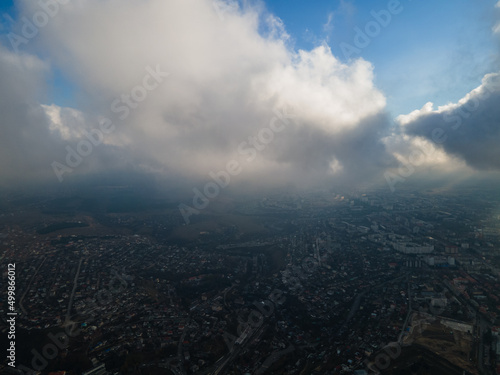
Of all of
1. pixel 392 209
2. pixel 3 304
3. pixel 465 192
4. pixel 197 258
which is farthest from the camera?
pixel 465 192

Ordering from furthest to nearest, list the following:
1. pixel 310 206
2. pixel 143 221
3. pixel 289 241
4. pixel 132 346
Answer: pixel 310 206 < pixel 143 221 < pixel 289 241 < pixel 132 346

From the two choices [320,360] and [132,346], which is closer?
[320,360]

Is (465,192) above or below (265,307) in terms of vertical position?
above

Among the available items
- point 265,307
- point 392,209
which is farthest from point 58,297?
point 392,209

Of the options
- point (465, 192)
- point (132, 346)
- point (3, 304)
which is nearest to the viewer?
point (132, 346)

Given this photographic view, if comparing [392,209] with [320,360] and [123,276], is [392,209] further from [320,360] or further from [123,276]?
[123,276]

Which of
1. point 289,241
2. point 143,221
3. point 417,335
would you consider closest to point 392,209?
point 289,241

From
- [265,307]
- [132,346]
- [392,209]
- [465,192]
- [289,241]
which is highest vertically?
[465,192]

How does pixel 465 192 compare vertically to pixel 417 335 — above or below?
above

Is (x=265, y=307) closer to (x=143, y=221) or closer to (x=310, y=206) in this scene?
(x=143, y=221)
